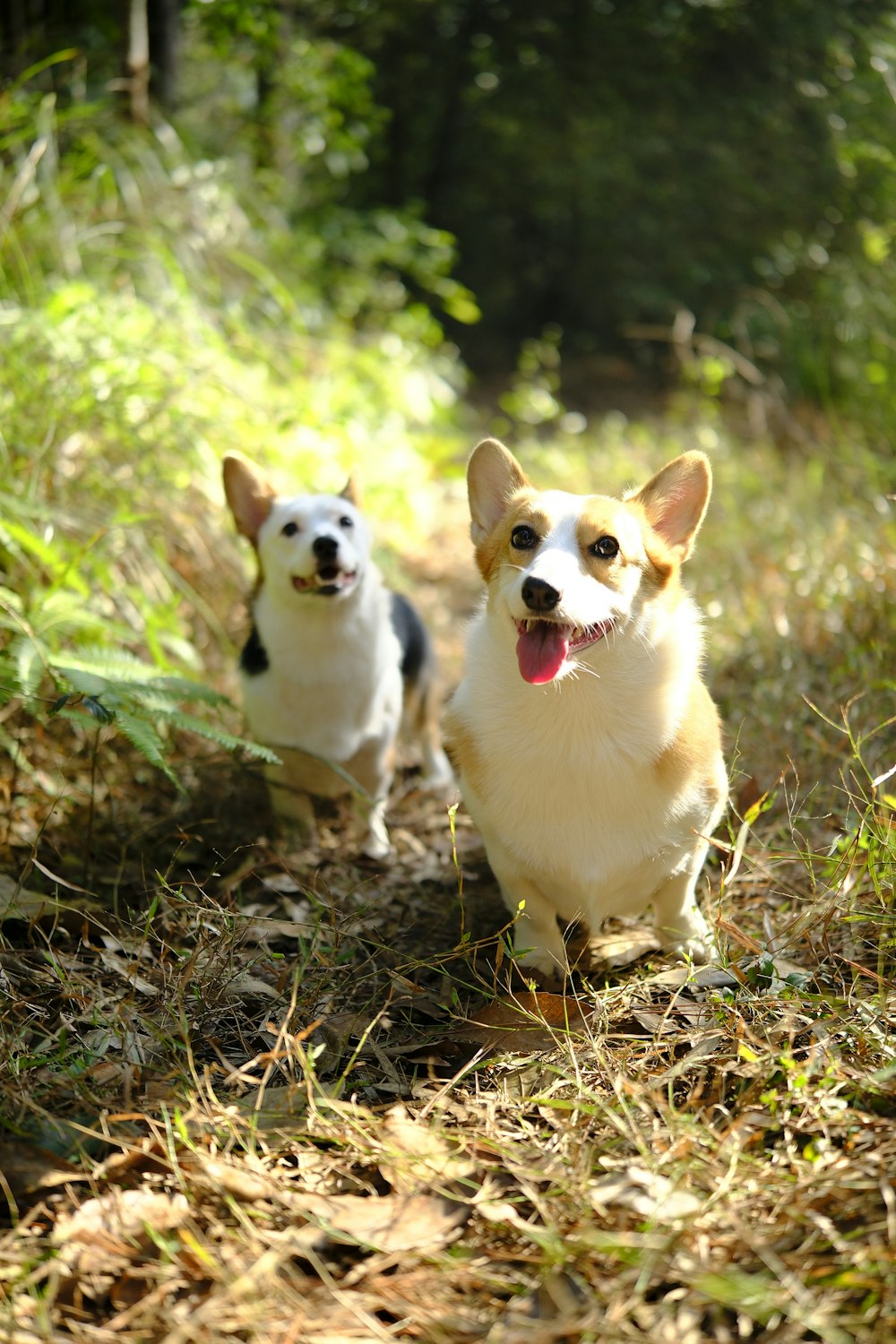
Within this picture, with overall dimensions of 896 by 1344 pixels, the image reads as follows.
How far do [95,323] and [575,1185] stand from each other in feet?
11.7

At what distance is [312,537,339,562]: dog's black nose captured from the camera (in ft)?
10.4

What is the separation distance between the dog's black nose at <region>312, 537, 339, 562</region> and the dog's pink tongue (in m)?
1.11

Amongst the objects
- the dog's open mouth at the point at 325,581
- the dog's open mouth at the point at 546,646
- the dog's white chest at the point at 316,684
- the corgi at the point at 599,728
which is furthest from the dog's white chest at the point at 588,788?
the dog's white chest at the point at 316,684

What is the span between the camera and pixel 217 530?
417 centimetres

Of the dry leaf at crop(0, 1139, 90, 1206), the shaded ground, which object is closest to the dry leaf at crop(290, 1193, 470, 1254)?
the shaded ground

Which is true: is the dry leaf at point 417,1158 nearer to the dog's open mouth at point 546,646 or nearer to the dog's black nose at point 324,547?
the dog's open mouth at point 546,646

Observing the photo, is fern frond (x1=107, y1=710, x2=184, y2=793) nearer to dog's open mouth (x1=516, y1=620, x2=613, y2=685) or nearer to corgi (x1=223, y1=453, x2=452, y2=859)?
corgi (x1=223, y1=453, x2=452, y2=859)

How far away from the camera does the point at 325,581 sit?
3.21m

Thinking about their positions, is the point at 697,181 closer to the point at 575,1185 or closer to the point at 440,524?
the point at 440,524

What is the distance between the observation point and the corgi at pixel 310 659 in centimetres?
330

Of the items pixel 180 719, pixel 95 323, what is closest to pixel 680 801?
pixel 180 719

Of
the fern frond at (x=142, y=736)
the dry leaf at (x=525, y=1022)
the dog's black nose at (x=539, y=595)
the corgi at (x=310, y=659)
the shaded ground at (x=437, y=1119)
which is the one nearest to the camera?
the shaded ground at (x=437, y=1119)

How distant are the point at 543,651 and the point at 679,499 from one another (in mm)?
550

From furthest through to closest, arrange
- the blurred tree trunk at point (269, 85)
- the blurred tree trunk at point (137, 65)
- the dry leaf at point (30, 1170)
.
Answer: the blurred tree trunk at point (269, 85) < the blurred tree trunk at point (137, 65) < the dry leaf at point (30, 1170)
